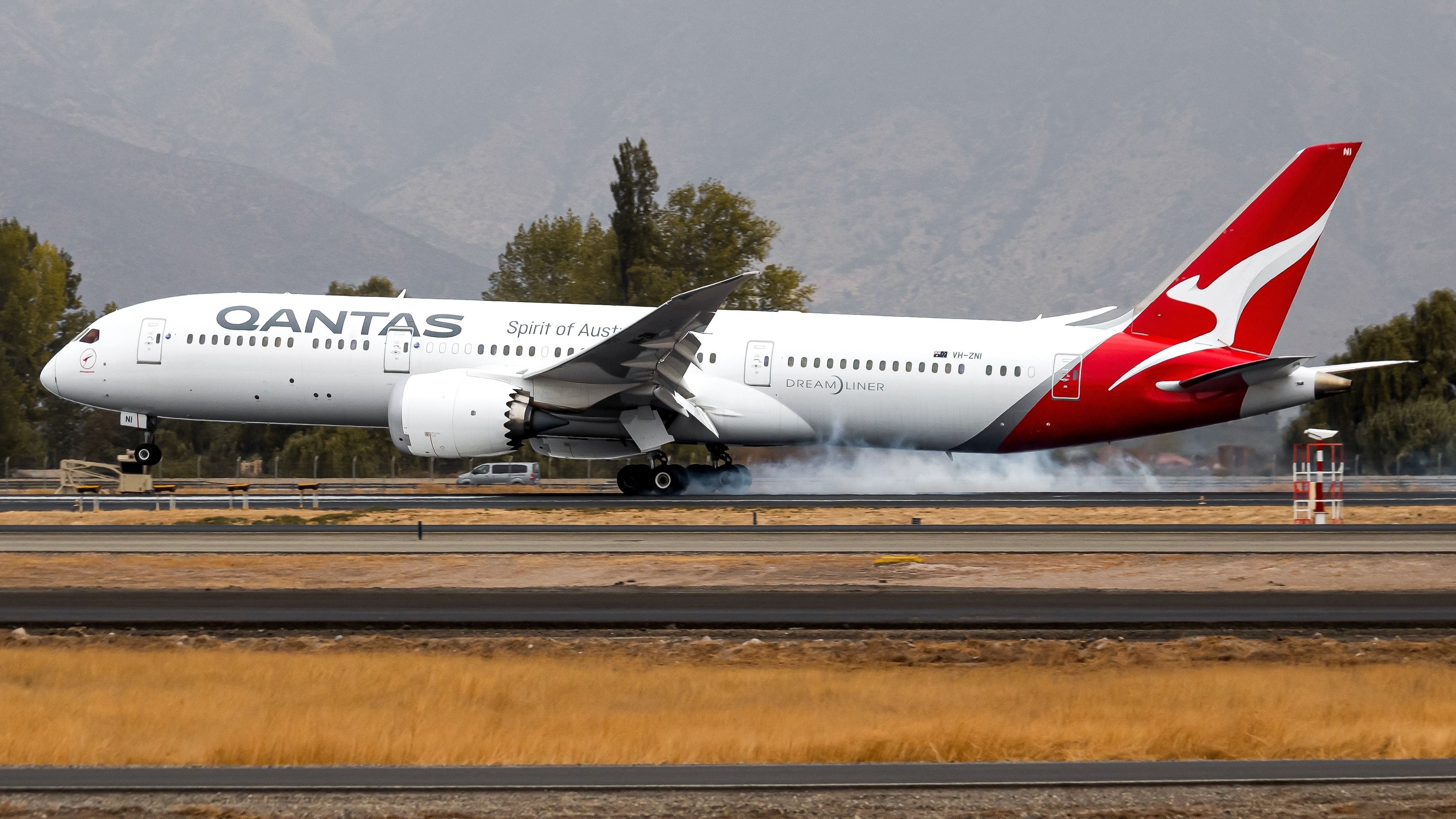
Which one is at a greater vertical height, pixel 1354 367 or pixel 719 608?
pixel 1354 367

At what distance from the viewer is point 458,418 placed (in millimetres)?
30672

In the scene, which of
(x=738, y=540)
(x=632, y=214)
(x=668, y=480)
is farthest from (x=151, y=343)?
(x=632, y=214)

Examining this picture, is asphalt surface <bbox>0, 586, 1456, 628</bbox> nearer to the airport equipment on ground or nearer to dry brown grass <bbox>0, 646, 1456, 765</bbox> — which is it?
dry brown grass <bbox>0, 646, 1456, 765</bbox>

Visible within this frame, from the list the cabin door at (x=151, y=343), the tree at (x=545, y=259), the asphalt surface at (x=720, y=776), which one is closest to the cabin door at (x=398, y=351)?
the cabin door at (x=151, y=343)

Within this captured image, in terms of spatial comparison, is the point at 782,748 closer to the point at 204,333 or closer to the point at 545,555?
the point at 545,555

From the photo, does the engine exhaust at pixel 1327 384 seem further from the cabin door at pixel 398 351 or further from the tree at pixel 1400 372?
the tree at pixel 1400 372

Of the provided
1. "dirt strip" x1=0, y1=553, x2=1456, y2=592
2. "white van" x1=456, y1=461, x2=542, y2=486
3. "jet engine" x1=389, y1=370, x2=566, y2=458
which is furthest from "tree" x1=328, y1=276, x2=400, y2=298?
"dirt strip" x1=0, y1=553, x2=1456, y2=592

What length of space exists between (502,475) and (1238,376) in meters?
27.7

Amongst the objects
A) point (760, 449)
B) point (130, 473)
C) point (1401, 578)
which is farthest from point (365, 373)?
point (1401, 578)

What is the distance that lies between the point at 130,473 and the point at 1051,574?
22.7 metres

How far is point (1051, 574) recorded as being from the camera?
65.7ft

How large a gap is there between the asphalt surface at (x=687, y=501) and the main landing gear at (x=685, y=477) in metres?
0.33

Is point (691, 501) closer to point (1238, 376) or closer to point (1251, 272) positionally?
point (1238, 376)

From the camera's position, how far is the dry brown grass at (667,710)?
34.9 feet
